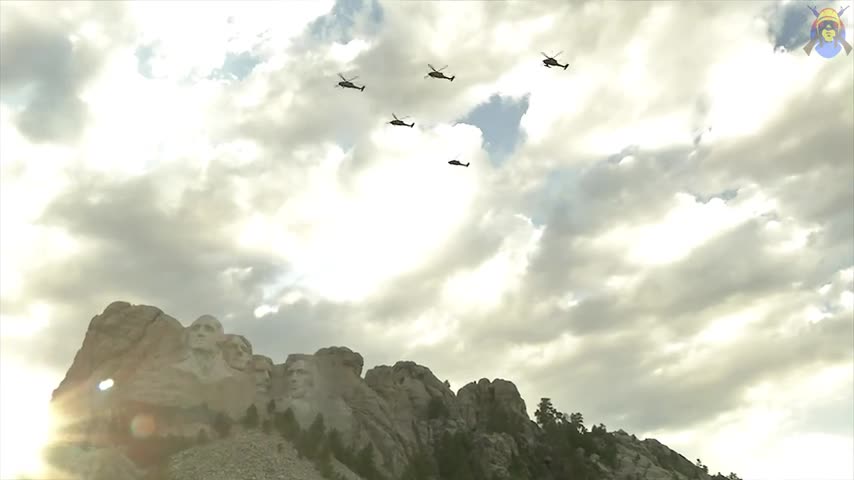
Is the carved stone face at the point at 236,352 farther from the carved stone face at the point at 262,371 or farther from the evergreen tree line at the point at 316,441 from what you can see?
the evergreen tree line at the point at 316,441

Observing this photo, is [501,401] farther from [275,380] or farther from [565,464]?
[275,380]

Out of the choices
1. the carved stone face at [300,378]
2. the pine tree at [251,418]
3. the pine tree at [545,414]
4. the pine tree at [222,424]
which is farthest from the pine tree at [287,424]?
the pine tree at [545,414]

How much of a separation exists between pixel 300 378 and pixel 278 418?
472 inches

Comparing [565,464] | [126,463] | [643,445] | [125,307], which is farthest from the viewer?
[643,445]

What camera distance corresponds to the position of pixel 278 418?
331 ft

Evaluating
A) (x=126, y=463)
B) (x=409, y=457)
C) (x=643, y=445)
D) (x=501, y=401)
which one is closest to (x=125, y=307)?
(x=126, y=463)

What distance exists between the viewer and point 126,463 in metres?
78.2

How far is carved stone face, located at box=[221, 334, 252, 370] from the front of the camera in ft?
355

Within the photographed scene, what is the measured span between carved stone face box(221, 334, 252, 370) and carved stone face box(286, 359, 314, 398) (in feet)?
22.9

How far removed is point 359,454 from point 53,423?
4019cm

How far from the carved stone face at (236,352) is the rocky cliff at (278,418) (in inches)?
8.4

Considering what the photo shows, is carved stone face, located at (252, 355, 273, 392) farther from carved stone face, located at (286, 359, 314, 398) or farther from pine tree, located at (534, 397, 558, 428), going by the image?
pine tree, located at (534, 397, 558, 428)

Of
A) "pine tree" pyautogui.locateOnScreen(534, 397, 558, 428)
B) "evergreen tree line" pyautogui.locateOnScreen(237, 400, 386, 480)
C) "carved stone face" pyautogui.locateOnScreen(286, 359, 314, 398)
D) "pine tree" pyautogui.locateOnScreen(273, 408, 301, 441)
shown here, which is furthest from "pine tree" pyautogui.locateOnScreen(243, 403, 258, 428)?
"pine tree" pyautogui.locateOnScreen(534, 397, 558, 428)

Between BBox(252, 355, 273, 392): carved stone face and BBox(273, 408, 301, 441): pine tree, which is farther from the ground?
BBox(252, 355, 273, 392): carved stone face
